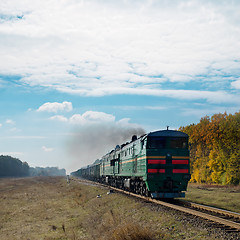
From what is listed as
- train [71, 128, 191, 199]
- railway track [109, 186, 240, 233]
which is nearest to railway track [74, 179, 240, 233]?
railway track [109, 186, 240, 233]

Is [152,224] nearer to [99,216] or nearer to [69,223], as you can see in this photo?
[99,216]

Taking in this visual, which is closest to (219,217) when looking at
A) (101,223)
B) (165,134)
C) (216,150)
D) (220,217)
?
(220,217)

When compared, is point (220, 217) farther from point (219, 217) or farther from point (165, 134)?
point (165, 134)

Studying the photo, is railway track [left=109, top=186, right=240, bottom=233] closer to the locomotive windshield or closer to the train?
the train

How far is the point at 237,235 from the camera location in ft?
35.0

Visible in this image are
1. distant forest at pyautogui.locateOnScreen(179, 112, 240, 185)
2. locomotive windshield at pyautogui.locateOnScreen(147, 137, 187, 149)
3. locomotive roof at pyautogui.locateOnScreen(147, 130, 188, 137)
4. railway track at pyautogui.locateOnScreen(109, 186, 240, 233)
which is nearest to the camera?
railway track at pyautogui.locateOnScreen(109, 186, 240, 233)

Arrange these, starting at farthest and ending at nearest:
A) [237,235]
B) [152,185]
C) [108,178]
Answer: [108,178], [152,185], [237,235]

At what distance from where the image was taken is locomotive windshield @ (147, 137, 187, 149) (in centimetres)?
2034

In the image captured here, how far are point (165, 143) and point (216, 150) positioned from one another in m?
29.3

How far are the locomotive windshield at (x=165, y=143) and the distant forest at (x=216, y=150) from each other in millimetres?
25758

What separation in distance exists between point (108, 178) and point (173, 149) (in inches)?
948

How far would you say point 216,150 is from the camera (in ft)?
155

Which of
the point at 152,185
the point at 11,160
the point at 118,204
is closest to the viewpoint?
the point at 152,185

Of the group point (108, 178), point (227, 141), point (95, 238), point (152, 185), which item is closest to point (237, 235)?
point (95, 238)
